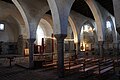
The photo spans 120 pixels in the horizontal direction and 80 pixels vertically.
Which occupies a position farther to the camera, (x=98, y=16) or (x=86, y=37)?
(x=86, y=37)

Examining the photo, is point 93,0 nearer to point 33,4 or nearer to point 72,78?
point 33,4

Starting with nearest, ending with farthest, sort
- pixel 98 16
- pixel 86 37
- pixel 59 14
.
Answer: pixel 59 14
pixel 98 16
pixel 86 37

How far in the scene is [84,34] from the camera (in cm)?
3194

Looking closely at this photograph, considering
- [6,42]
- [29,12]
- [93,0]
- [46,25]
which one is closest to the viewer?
[29,12]

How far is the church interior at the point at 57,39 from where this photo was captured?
8.88 meters

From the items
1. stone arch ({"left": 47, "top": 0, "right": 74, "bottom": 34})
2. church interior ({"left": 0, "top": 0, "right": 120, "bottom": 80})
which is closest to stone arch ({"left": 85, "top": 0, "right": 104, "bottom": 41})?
church interior ({"left": 0, "top": 0, "right": 120, "bottom": 80})

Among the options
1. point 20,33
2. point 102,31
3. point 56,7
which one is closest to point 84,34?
point 20,33

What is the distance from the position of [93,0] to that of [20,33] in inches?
502

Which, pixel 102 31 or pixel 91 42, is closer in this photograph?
pixel 102 31

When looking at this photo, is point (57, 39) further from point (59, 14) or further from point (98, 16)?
point (98, 16)

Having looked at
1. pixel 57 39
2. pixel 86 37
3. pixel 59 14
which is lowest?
pixel 57 39

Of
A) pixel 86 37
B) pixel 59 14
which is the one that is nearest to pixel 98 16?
pixel 59 14

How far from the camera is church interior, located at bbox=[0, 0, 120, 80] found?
29.1ft

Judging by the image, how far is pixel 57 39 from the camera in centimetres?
895
